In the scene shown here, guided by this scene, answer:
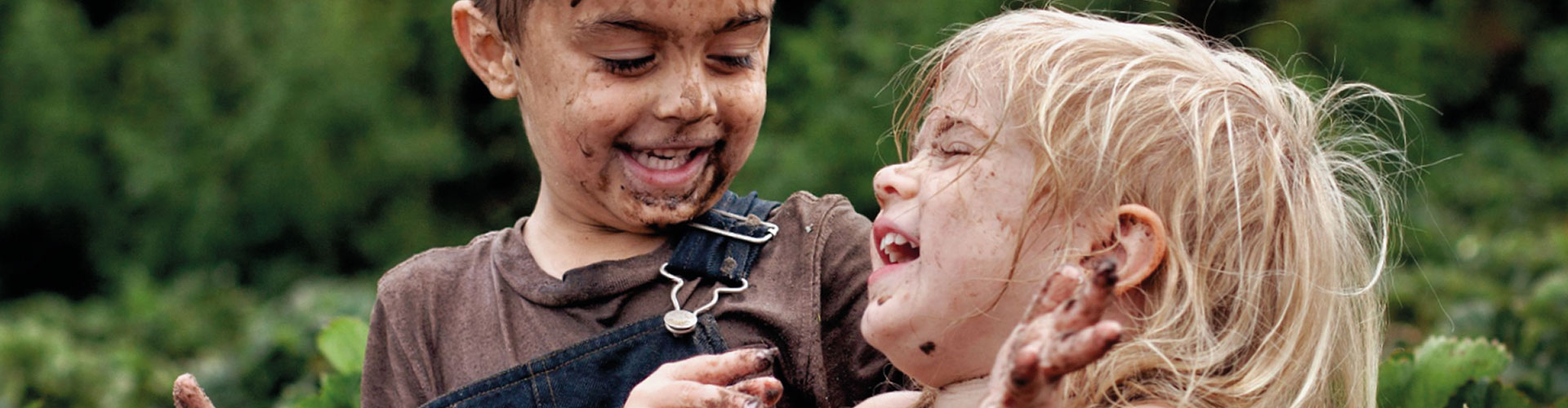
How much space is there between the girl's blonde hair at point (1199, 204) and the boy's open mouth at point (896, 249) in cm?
20

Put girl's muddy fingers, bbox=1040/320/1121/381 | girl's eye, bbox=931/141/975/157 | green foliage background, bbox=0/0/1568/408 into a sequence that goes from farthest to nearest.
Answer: green foliage background, bbox=0/0/1568/408 → girl's eye, bbox=931/141/975/157 → girl's muddy fingers, bbox=1040/320/1121/381

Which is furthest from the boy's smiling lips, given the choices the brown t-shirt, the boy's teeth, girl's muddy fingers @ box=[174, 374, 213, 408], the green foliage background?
the green foliage background

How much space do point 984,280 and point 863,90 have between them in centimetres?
380

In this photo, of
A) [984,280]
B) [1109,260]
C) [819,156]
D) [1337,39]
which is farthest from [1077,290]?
[1337,39]

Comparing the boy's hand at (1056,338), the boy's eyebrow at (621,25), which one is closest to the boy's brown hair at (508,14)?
the boy's eyebrow at (621,25)

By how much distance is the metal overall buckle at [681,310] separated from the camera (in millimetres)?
2027

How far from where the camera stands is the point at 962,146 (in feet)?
5.89

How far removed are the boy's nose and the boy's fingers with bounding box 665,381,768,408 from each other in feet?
1.45

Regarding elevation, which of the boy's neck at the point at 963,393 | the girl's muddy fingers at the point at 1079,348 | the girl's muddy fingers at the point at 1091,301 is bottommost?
the boy's neck at the point at 963,393

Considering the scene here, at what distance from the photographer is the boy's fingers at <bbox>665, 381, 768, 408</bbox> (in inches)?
67.4

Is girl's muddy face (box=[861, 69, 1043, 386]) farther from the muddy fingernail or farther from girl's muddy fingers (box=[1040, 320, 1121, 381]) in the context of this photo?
girl's muddy fingers (box=[1040, 320, 1121, 381])

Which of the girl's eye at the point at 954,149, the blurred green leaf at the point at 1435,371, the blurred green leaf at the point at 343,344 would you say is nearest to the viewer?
the girl's eye at the point at 954,149

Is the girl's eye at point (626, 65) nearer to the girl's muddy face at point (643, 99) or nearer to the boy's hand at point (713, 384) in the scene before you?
the girl's muddy face at point (643, 99)

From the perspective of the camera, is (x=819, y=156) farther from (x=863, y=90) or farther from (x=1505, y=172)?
(x=1505, y=172)
